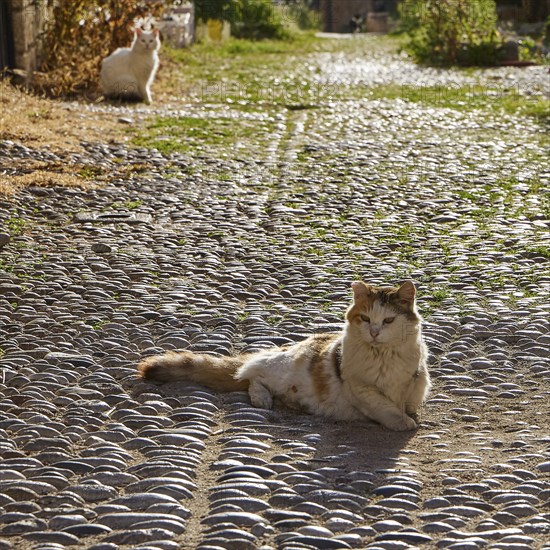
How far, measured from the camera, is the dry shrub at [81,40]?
1588 cm

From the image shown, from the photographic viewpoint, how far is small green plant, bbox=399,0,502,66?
22000 millimetres

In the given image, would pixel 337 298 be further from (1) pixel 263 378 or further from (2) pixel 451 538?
(2) pixel 451 538

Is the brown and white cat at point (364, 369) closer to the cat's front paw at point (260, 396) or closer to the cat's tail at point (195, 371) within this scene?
the cat's front paw at point (260, 396)

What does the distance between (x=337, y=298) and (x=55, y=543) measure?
3.65 meters

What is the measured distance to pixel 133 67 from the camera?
50.7 feet

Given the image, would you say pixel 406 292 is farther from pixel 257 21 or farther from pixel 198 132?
pixel 257 21

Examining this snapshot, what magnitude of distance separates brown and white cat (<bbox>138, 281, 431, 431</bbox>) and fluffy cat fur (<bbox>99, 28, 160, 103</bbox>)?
10.9 m

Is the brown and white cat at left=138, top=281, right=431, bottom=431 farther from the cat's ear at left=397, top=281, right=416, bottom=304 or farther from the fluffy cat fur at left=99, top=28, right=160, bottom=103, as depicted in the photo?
the fluffy cat fur at left=99, top=28, right=160, bottom=103

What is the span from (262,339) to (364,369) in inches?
55.0

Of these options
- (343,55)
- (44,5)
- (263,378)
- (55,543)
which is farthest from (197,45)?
(55,543)

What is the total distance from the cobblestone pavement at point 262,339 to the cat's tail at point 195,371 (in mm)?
66

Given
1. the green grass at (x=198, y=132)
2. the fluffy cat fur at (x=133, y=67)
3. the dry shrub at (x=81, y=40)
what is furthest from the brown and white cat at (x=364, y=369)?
the dry shrub at (x=81, y=40)

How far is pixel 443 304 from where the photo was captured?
272 inches

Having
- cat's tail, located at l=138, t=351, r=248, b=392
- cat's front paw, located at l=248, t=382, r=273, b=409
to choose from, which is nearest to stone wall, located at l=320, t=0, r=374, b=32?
cat's tail, located at l=138, t=351, r=248, b=392
